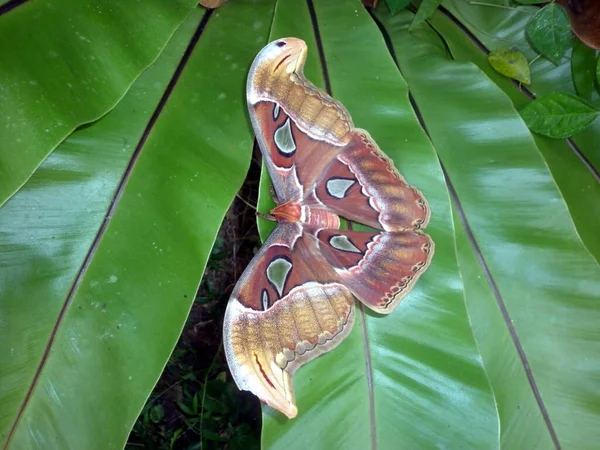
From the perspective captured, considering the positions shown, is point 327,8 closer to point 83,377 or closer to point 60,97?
point 60,97

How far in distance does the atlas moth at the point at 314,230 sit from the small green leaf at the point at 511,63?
49 cm

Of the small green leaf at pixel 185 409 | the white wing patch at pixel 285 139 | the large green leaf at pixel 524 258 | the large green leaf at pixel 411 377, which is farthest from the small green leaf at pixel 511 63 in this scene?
the small green leaf at pixel 185 409

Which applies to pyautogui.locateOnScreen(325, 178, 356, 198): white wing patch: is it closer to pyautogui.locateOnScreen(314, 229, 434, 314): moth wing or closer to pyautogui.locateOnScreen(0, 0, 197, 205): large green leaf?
pyautogui.locateOnScreen(314, 229, 434, 314): moth wing

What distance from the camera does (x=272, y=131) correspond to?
1.14 m

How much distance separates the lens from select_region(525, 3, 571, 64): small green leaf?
4.02 feet

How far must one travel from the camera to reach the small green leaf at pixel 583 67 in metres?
1.33

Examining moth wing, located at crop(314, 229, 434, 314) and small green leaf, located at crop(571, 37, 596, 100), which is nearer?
moth wing, located at crop(314, 229, 434, 314)

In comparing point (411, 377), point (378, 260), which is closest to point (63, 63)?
point (378, 260)

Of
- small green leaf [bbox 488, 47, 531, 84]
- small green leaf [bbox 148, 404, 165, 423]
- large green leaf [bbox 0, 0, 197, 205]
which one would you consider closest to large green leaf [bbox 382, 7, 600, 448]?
small green leaf [bbox 488, 47, 531, 84]

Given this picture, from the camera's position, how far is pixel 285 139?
1.15 metres

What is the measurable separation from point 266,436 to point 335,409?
0.50 feet

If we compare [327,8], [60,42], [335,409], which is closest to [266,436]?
[335,409]

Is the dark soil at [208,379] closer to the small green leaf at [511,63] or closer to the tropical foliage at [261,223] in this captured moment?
the tropical foliage at [261,223]

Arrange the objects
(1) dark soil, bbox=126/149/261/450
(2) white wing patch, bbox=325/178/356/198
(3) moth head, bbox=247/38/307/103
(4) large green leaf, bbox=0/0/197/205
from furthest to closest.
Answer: (1) dark soil, bbox=126/149/261/450, (2) white wing patch, bbox=325/178/356/198, (3) moth head, bbox=247/38/307/103, (4) large green leaf, bbox=0/0/197/205
